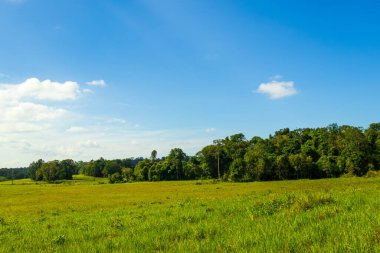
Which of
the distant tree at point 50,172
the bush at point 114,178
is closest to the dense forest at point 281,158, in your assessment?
the bush at point 114,178

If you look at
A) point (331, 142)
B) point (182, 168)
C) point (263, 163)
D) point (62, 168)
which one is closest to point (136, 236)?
point (263, 163)

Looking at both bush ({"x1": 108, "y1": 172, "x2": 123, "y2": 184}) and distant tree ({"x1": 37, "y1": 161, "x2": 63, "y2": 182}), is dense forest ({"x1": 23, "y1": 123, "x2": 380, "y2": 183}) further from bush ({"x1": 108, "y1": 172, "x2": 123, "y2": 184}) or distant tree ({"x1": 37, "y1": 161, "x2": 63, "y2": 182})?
distant tree ({"x1": 37, "y1": 161, "x2": 63, "y2": 182})

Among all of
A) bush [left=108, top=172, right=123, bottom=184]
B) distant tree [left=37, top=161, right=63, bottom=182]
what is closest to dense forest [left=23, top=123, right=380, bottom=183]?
bush [left=108, top=172, right=123, bottom=184]

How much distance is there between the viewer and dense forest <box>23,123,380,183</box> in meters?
104

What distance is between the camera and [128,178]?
15812 centimetres

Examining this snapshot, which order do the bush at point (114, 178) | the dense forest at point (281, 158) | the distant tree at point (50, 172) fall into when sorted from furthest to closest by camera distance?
the distant tree at point (50, 172), the bush at point (114, 178), the dense forest at point (281, 158)

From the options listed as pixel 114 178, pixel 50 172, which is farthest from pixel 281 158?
pixel 50 172

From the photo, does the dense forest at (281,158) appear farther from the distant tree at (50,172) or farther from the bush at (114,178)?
the distant tree at (50,172)

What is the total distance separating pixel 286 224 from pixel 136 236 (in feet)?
15.9

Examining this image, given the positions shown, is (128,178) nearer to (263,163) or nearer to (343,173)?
(263,163)

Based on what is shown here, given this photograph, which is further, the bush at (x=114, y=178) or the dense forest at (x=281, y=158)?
the bush at (x=114, y=178)

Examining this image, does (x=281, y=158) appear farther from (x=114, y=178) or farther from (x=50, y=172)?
(x=50, y=172)

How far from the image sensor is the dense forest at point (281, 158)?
10381 cm

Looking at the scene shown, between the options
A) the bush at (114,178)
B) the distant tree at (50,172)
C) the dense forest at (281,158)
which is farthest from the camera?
the distant tree at (50,172)
